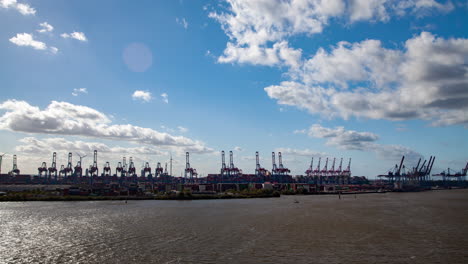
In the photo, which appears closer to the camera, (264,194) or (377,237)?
(377,237)

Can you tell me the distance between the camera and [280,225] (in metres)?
42.6

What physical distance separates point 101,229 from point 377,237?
32.1 m

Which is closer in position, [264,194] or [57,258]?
[57,258]

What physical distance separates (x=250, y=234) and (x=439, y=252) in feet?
57.9

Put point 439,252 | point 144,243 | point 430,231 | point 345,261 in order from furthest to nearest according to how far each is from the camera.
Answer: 1. point 430,231
2. point 144,243
3. point 439,252
4. point 345,261

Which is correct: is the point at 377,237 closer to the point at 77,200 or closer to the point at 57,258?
the point at 57,258

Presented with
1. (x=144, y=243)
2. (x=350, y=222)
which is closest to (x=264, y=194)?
(x=350, y=222)

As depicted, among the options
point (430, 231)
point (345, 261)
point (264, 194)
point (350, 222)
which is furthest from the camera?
point (264, 194)

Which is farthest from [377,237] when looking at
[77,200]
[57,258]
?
[77,200]

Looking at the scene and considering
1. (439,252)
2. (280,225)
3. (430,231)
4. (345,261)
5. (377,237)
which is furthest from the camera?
(280,225)

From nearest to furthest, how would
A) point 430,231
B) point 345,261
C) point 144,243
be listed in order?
point 345,261 → point 144,243 → point 430,231

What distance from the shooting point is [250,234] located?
35406 mm

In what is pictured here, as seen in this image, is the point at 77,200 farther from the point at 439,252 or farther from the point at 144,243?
the point at 439,252

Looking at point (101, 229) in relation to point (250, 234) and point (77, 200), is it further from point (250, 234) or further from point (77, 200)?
point (77, 200)
